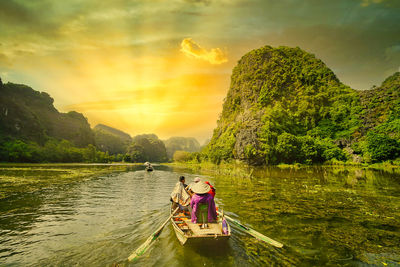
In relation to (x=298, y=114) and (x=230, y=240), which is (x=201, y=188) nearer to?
(x=230, y=240)

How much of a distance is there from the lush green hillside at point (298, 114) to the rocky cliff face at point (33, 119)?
424 ft

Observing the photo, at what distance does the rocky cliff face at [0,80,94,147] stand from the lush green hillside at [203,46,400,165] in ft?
424

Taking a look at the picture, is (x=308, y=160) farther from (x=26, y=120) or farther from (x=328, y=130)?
(x=26, y=120)

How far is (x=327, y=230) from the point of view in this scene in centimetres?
884

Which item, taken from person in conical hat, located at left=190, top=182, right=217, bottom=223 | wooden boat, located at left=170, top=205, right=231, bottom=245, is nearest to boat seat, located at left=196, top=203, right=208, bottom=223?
person in conical hat, located at left=190, top=182, right=217, bottom=223

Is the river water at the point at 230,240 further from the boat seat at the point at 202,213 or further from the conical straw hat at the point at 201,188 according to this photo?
the conical straw hat at the point at 201,188

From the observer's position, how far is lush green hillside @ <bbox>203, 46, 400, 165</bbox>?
51.2 meters

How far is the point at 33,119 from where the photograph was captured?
12800 centimetres

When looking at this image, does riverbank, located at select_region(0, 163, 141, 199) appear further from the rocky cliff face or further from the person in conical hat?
the rocky cliff face

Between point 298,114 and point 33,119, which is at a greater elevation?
point 33,119

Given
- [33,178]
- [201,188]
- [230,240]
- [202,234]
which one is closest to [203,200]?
[201,188]

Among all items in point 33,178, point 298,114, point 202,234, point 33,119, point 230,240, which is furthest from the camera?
point 33,119

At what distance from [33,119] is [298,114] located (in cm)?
17364

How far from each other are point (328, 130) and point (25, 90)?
243832mm
